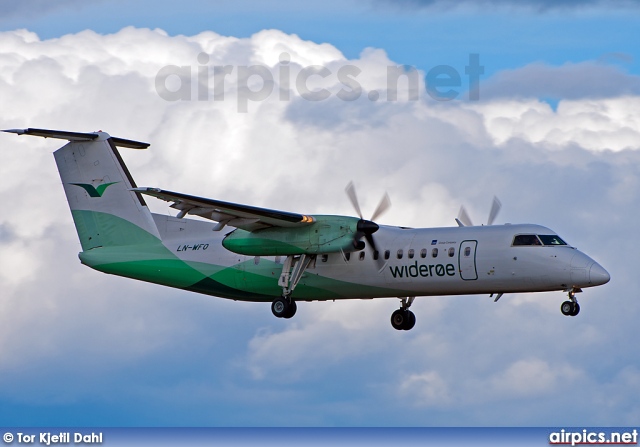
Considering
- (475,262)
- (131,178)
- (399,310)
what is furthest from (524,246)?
(131,178)

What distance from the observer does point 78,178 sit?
104ft

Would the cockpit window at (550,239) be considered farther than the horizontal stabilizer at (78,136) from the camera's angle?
No

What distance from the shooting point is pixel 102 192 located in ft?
104

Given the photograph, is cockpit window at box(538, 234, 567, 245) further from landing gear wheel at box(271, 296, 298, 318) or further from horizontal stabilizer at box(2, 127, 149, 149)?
horizontal stabilizer at box(2, 127, 149, 149)

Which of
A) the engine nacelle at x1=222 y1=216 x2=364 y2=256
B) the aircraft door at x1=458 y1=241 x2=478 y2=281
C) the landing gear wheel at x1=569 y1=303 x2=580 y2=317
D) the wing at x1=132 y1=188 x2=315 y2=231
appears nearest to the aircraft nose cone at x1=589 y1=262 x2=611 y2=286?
the landing gear wheel at x1=569 y1=303 x2=580 y2=317

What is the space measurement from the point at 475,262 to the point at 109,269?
35.8ft

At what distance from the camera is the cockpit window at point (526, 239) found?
26312 mm

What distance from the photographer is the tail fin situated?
31.4 m

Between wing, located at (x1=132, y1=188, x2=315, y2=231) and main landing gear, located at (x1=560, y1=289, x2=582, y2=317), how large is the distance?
22.2 feet

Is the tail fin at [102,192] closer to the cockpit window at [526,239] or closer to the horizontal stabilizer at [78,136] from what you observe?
the horizontal stabilizer at [78,136]

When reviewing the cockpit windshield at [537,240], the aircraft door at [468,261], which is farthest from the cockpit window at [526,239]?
the aircraft door at [468,261]

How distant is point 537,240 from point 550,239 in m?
0.34

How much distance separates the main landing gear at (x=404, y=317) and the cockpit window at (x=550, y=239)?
488cm

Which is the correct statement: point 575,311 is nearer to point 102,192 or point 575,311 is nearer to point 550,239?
point 550,239
